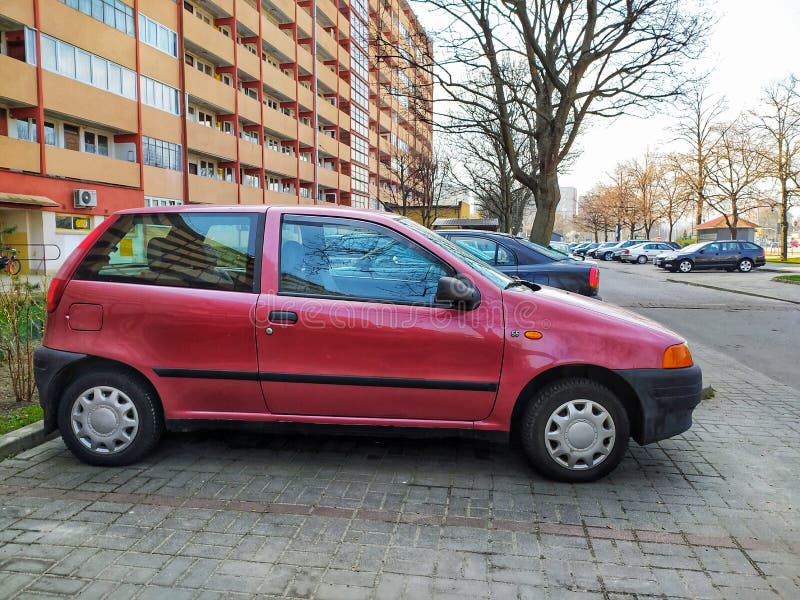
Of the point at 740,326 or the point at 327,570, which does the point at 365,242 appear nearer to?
the point at 327,570

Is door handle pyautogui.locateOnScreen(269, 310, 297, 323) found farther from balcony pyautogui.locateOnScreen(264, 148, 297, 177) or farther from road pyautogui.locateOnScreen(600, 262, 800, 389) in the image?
balcony pyautogui.locateOnScreen(264, 148, 297, 177)

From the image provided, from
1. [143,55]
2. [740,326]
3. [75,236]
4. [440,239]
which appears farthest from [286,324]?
[143,55]

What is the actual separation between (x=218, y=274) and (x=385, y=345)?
121 cm

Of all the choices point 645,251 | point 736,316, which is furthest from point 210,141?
point 736,316

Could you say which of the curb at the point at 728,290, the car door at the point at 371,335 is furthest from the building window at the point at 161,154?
the car door at the point at 371,335

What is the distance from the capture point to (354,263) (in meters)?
4.06

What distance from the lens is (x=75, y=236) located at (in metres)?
28.6

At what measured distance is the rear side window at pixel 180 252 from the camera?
4.09 m

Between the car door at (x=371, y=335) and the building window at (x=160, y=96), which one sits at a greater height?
the building window at (x=160, y=96)

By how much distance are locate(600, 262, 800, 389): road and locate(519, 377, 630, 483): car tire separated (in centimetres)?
427

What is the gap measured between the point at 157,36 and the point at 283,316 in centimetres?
3390

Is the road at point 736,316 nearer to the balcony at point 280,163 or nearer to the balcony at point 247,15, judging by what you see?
the balcony at point 280,163

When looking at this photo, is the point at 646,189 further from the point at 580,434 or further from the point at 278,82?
the point at 580,434

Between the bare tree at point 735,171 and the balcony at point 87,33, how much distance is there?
3612 cm
